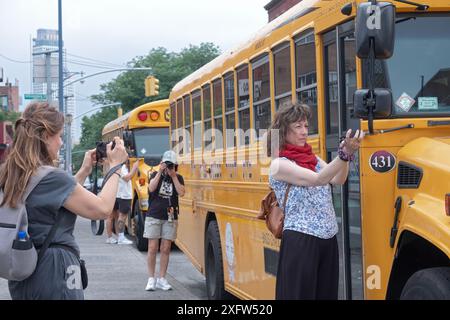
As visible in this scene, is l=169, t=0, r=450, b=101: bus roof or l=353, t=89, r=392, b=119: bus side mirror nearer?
l=353, t=89, r=392, b=119: bus side mirror

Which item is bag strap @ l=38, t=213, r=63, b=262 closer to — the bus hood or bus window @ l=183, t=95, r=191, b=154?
the bus hood

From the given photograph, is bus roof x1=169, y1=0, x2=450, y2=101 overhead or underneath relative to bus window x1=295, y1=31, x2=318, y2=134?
overhead

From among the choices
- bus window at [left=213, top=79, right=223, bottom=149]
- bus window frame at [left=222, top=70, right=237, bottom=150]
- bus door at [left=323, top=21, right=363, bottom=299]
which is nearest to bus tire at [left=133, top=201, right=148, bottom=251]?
bus window at [left=213, top=79, right=223, bottom=149]

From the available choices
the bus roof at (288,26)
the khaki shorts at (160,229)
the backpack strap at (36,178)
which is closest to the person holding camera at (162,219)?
the khaki shorts at (160,229)

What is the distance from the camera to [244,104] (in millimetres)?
7500

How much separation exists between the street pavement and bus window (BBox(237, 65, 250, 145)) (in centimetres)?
293

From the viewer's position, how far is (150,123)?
682 inches

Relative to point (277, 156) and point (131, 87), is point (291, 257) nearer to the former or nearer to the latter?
point (277, 156)

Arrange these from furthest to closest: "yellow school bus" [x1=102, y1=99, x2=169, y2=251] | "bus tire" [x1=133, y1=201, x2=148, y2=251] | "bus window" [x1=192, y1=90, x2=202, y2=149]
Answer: "yellow school bus" [x1=102, y1=99, x2=169, y2=251] < "bus tire" [x1=133, y1=201, x2=148, y2=251] < "bus window" [x1=192, y1=90, x2=202, y2=149]

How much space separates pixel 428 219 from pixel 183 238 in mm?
6827

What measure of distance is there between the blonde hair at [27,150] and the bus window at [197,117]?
558 centimetres

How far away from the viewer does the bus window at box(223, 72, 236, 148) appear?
Answer: 7.89m

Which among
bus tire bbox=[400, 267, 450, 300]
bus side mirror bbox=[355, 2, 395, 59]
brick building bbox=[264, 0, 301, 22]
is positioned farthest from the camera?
brick building bbox=[264, 0, 301, 22]

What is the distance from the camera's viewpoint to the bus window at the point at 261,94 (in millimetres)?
6801
